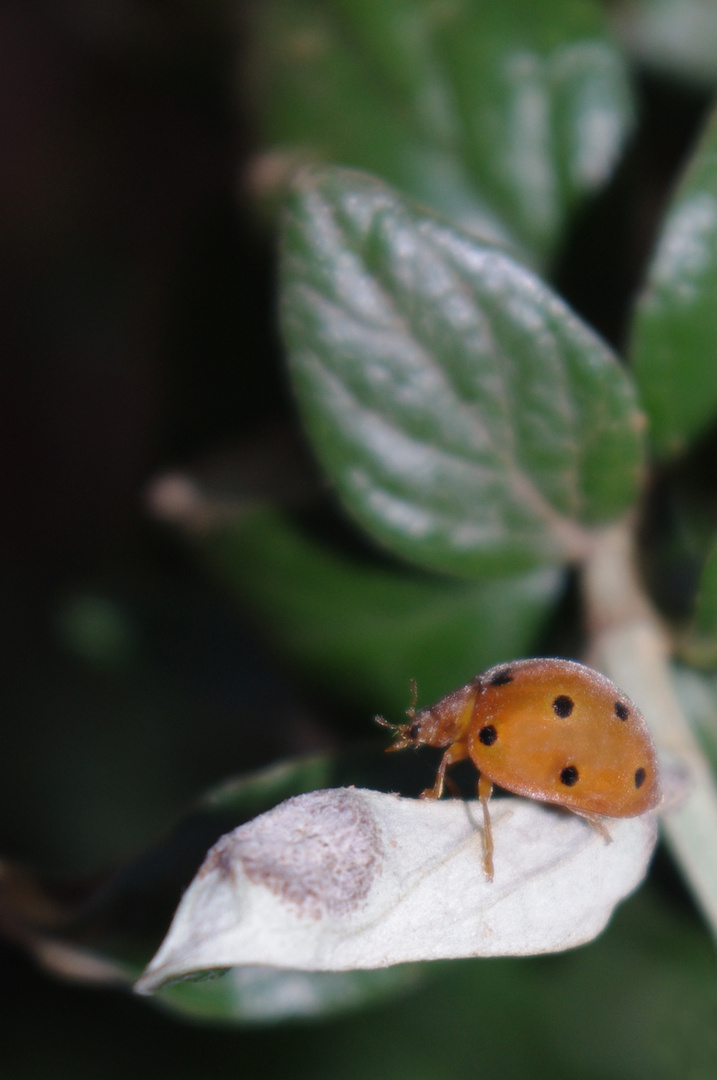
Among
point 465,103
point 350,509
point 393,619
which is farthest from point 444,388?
point 465,103

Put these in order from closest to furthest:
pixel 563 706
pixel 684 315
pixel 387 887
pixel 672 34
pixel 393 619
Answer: pixel 387 887 → pixel 563 706 → pixel 684 315 → pixel 393 619 → pixel 672 34

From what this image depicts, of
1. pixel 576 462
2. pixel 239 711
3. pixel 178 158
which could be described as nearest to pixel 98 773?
pixel 239 711

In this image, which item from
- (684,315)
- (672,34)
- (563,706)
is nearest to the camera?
(563,706)

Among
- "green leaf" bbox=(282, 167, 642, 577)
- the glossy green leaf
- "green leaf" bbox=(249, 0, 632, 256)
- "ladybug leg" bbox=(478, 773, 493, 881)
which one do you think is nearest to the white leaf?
"ladybug leg" bbox=(478, 773, 493, 881)

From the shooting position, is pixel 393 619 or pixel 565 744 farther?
pixel 393 619

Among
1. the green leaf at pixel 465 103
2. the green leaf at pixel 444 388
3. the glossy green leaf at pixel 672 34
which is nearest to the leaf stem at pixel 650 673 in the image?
the green leaf at pixel 444 388

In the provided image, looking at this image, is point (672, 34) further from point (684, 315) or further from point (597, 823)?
point (597, 823)

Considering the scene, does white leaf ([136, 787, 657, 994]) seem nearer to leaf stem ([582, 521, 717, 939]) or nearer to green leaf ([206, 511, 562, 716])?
leaf stem ([582, 521, 717, 939])
